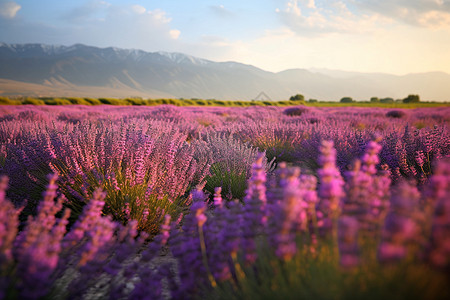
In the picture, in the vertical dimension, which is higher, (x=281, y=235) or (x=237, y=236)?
(x=281, y=235)

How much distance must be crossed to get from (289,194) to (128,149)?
203cm

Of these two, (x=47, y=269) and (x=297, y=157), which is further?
(x=297, y=157)


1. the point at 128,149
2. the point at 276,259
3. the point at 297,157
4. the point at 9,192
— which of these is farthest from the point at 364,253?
the point at 297,157

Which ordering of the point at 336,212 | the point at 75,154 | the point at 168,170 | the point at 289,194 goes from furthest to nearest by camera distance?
the point at 168,170
the point at 75,154
the point at 336,212
the point at 289,194

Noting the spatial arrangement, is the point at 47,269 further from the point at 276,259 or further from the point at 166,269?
the point at 276,259

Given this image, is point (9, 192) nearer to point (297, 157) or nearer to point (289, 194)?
point (289, 194)

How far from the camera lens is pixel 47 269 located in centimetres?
101

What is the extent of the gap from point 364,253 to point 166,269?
98 centimetres

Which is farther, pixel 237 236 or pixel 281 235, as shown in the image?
pixel 237 236

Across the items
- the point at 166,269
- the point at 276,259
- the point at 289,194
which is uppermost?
the point at 289,194

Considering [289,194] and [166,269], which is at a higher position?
[289,194]

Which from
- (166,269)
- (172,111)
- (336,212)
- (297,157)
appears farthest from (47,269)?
(172,111)

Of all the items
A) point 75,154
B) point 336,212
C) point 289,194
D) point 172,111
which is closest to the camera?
point 289,194

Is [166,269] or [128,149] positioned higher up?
[128,149]
